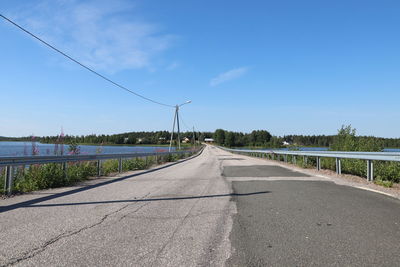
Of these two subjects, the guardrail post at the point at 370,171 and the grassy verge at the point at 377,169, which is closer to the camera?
the guardrail post at the point at 370,171

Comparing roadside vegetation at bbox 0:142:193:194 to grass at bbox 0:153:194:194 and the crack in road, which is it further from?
the crack in road

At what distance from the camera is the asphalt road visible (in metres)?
3.42

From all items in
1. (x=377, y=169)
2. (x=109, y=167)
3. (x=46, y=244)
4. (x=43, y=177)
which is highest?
(x=377, y=169)

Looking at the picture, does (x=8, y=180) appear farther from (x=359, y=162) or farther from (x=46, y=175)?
(x=359, y=162)

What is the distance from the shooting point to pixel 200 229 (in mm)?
4555

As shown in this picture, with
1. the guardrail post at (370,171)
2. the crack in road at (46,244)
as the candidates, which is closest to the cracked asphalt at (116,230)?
the crack in road at (46,244)

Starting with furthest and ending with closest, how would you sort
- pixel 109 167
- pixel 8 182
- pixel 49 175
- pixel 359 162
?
pixel 109 167 → pixel 359 162 → pixel 49 175 → pixel 8 182

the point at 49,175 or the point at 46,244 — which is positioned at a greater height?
the point at 49,175

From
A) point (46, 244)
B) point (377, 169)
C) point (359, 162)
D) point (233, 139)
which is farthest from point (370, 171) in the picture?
point (233, 139)

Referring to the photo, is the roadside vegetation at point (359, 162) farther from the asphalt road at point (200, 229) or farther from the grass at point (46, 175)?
the grass at point (46, 175)

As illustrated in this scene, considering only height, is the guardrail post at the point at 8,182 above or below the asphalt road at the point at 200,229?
above

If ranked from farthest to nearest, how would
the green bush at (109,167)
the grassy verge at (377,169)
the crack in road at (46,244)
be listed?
the green bush at (109,167) → the grassy verge at (377,169) → the crack in road at (46,244)

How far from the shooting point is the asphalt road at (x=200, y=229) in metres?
3.42

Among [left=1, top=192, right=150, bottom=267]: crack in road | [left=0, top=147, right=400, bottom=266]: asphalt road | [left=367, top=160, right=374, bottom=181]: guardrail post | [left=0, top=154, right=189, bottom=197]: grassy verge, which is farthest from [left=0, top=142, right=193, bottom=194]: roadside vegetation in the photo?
[left=367, top=160, right=374, bottom=181]: guardrail post
